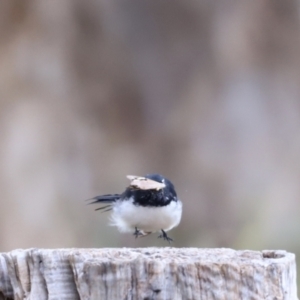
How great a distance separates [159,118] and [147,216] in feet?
7.04

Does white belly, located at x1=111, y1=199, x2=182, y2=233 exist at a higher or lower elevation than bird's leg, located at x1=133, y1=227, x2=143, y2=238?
higher

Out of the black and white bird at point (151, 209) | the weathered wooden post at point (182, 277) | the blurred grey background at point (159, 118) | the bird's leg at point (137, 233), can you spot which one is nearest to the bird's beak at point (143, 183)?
the black and white bird at point (151, 209)

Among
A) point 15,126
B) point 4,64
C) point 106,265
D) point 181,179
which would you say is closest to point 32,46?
point 4,64

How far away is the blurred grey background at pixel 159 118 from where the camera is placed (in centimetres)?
457

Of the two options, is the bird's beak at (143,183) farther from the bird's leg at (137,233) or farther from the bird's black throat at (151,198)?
the bird's leg at (137,233)

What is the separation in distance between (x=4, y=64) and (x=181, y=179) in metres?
1.47

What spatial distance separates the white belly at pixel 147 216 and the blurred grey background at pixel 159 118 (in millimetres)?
1798

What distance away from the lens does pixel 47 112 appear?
15.3 feet

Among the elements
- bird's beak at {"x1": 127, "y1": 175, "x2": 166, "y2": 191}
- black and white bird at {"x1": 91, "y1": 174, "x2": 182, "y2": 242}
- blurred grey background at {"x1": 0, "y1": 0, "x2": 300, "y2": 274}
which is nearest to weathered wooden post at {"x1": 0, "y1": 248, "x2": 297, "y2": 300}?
bird's beak at {"x1": 127, "y1": 175, "x2": 166, "y2": 191}

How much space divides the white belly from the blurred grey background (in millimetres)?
1798

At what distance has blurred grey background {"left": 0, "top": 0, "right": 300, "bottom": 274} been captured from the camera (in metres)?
4.57

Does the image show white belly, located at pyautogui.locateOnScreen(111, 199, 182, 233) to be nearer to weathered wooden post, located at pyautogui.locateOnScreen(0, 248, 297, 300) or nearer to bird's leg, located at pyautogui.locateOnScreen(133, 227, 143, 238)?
bird's leg, located at pyautogui.locateOnScreen(133, 227, 143, 238)

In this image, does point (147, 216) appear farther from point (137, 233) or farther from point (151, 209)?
point (137, 233)

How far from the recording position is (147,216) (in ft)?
8.89
